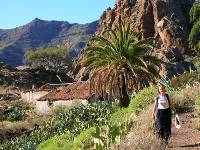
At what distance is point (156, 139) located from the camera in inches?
469

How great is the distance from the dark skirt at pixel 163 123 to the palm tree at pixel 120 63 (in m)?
12.9

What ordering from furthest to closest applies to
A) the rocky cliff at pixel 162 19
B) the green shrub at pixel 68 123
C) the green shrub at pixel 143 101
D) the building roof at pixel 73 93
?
the rocky cliff at pixel 162 19 < the building roof at pixel 73 93 < the green shrub at pixel 68 123 < the green shrub at pixel 143 101

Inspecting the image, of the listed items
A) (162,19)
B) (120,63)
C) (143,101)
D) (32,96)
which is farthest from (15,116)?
(162,19)

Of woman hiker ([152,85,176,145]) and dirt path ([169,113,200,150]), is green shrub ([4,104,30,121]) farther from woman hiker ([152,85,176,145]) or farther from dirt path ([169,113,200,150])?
woman hiker ([152,85,176,145])

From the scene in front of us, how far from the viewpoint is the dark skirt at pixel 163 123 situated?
13.3 m

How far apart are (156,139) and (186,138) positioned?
2627 millimetres

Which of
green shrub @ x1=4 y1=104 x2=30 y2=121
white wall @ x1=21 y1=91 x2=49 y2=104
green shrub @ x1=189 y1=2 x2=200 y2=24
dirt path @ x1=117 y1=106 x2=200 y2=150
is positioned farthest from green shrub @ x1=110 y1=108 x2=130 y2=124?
green shrub @ x1=189 y1=2 x2=200 y2=24

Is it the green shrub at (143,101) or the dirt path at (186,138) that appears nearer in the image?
the dirt path at (186,138)

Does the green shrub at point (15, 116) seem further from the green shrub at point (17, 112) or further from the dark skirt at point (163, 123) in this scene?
the dark skirt at point (163, 123)

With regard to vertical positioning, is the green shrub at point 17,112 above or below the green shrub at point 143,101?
below

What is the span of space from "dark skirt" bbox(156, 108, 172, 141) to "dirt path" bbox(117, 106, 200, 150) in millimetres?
→ 316

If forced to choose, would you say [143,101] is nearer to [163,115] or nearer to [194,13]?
[163,115]

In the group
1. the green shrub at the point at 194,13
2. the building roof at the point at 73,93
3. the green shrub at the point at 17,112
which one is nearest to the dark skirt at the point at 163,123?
the building roof at the point at 73,93

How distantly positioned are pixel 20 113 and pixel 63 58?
75421 millimetres
